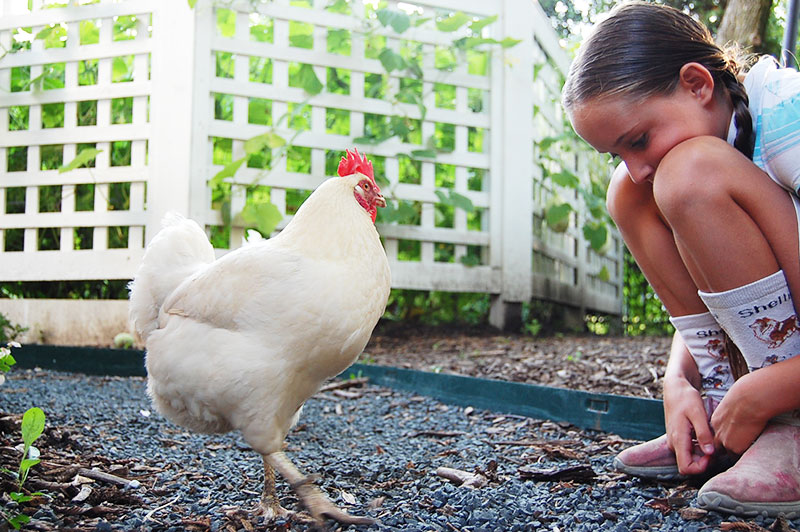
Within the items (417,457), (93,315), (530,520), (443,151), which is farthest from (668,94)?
(93,315)

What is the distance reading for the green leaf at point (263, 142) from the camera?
3.45 meters

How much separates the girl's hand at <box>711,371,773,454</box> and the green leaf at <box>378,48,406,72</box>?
2.99m

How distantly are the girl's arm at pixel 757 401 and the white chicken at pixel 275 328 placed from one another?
0.70 metres

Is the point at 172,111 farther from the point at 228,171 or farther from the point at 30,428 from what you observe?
the point at 30,428

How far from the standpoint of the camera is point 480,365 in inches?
117

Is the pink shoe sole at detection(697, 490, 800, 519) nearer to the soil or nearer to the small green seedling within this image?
the soil

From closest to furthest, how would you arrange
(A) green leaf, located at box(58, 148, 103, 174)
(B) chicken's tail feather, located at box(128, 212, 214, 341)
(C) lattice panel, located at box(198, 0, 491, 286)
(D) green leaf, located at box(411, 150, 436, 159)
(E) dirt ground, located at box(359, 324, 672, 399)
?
(B) chicken's tail feather, located at box(128, 212, 214, 341) → (E) dirt ground, located at box(359, 324, 672, 399) → (A) green leaf, located at box(58, 148, 103, 174) → (C) lattice panel, located at box(198, 0, 491, 286) → (D) green leaf, located at box(411, 150, 436, 159)

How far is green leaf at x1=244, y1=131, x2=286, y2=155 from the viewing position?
3.45 m

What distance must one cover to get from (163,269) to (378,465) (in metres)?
0.73

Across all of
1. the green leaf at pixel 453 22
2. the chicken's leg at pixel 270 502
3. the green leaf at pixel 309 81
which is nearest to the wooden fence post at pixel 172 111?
the green leaf at pixel 309 81

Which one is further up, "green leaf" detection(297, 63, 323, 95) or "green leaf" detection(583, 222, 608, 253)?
"green leaf" detection(297, 63, 323, 95)

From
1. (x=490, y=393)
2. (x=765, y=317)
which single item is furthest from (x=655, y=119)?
(x=490, y=393)

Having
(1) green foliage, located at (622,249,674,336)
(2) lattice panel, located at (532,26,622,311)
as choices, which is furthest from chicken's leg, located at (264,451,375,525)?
(1) green foliage, located at (622,249,674,336)

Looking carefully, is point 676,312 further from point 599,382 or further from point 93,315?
point 93,315
